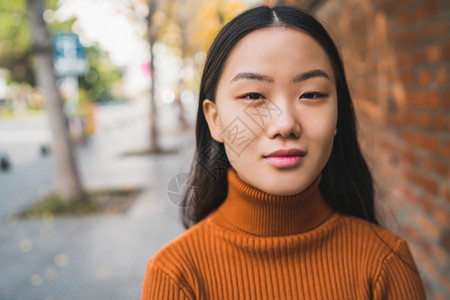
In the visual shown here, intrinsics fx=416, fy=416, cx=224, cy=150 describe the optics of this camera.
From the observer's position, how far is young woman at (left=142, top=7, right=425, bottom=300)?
1.16 metres

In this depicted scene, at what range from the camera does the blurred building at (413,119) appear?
2.00 meters

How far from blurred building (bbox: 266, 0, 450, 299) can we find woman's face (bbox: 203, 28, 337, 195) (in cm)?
50

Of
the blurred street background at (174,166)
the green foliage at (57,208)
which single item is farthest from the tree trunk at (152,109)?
the green foliage at (57,208)

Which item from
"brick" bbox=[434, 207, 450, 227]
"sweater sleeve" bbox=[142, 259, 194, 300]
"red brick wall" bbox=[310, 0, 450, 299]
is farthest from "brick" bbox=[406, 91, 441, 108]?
"sweater sleeve" bbox=[142, 259, 194, 300]

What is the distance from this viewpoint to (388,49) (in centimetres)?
281

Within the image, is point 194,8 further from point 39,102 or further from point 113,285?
point 39,102

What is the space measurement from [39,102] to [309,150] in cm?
3730

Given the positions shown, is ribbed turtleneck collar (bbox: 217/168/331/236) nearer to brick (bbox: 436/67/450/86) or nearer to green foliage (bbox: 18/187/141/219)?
brick (bbox: 436/67/450/86)

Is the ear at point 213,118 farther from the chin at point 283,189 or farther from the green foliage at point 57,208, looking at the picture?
the green foliage at point 57,208

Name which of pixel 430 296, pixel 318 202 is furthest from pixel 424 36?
pixel 430 296

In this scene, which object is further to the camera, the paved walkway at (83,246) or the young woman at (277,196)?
the paved walkway at (83,246)

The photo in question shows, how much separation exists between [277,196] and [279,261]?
0.22m

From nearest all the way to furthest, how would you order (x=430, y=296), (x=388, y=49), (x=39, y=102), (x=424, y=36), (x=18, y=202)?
(x=424, y=36)
(x=430, y=296)
(x=388, y=49)
(x=18, y=202)
(x=39, y=102)

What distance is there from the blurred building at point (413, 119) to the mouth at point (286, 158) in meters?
0.58
